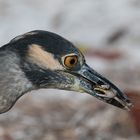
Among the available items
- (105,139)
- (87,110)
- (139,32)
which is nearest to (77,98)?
(87,110)

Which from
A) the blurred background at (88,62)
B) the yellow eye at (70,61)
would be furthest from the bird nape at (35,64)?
the blurred background at (88,62)

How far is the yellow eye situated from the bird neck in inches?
8.6

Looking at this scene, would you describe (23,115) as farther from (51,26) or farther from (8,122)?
(51,26)

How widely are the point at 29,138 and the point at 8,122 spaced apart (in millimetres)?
418

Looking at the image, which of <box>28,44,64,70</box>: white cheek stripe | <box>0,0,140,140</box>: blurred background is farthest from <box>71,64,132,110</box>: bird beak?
<box>0,0,140,140</box>: blurred background

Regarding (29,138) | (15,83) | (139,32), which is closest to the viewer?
(15,83)

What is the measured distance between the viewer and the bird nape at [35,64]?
14.3ft

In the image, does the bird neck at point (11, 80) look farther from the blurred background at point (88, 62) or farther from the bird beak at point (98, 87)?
the blurred background at point (88, 62)

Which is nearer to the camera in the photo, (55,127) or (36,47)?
(36,47)

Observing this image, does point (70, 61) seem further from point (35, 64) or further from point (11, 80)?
point (11, 80)

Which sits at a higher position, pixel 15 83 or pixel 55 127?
pixel 15 83

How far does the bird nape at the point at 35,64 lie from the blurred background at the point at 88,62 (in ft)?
7.97

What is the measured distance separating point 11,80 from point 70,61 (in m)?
0.32

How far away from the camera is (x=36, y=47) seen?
14.5 ft
